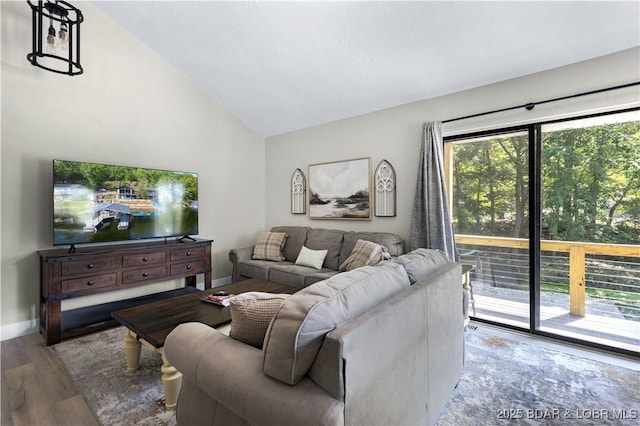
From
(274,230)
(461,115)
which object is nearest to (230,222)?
(274,230)

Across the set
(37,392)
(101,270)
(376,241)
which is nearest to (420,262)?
(376,241)

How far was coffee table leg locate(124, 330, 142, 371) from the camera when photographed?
217cm

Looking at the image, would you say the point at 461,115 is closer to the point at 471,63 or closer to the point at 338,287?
the point at 471,63

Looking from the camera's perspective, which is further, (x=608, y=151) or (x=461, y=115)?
(x=461, y=115)

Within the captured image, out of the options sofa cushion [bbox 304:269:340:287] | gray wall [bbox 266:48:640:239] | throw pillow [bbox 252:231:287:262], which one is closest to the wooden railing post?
gray wall [bbox 266:48:640:239]

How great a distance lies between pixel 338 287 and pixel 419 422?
863mm

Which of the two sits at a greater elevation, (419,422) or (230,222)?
(230,222)

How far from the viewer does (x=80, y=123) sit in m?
3.20

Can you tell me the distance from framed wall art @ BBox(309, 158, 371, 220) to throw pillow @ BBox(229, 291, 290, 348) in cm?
278

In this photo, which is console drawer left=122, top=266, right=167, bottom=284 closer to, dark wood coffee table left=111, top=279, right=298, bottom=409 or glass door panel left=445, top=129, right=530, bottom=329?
dark wood coffee table left=111, top=279, right=298, bottom=409

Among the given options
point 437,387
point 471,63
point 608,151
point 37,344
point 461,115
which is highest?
point 471,63

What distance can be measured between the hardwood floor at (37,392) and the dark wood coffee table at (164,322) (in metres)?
0.39

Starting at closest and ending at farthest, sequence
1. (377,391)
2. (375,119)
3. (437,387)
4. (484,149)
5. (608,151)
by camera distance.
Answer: (377,391) < (437,387) < (608,151) < (484,149) < (375,119)

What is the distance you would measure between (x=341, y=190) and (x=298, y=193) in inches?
32.3
